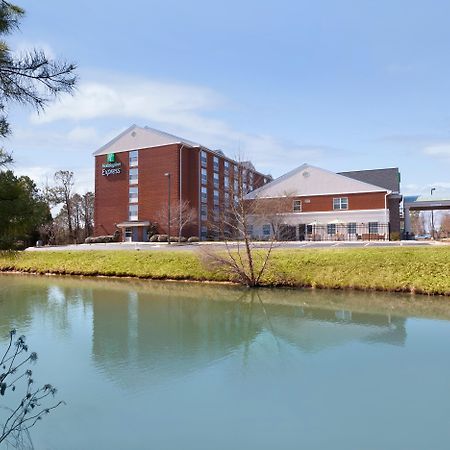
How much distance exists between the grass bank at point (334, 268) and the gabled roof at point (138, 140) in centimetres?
2435

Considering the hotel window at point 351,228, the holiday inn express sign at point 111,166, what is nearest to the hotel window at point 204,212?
the holiday inn express sign at point 111,166

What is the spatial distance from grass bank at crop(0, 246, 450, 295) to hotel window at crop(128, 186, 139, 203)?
2356 cm

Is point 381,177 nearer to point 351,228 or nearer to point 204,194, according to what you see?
point 351,228

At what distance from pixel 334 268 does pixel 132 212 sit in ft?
107

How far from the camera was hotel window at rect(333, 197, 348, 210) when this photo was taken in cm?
3922

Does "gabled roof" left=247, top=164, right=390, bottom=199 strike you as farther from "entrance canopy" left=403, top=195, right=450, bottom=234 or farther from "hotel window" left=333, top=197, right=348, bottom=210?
"entrance canopy" left=403, top=195, right=450, bottom=234

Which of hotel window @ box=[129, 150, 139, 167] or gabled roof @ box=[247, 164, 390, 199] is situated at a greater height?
hotel window @ box=[129, 150, 139, 167]

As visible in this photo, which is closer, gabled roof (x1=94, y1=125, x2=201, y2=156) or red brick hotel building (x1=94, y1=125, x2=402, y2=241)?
red brick hotel building (x1=94, y1=125, x2=402, y2=241)

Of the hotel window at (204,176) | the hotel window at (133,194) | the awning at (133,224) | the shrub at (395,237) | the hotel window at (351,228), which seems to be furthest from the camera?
the hotel window at (204,176)

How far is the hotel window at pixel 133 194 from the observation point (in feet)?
157

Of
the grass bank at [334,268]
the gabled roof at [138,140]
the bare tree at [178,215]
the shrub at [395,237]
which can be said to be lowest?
the grass bank at [334,268]

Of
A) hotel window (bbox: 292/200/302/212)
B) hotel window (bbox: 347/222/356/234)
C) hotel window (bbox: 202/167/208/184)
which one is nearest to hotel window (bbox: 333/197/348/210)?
hotel window (bbox: 347/222/356/234)

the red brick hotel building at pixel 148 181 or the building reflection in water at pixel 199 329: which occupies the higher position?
the red brick hotel building at pixel 148 181

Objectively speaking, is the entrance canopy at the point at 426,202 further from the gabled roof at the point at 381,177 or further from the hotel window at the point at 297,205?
the hotel window at the point at 297,205
